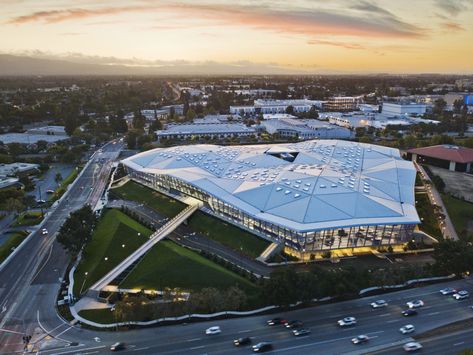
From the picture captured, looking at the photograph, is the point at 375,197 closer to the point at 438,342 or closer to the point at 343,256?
the point at 343,256

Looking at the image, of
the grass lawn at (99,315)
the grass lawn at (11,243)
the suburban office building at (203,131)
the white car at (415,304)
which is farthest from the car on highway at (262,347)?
the suburban office building at (203,131)

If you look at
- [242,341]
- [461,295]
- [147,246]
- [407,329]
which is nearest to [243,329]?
[242,341]

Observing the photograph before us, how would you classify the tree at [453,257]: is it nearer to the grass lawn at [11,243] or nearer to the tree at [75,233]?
the tree at [75,233]

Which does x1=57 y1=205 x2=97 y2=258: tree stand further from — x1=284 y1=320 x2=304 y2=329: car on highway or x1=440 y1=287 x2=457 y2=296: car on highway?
x1=440 y1=287 x2=457 y2=296: car on highway

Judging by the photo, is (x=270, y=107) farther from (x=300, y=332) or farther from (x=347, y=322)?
(x=300, y=332)

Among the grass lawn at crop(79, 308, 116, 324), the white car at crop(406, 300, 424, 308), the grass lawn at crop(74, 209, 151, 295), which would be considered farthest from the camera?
the grass lawn at crop(74, 209, 151, 295)

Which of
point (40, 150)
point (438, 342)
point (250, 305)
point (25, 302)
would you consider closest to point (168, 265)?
point (250, 305)

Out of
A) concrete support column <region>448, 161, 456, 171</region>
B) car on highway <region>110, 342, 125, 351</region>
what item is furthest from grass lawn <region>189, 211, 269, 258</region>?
concrete support column <region>448, 161, 456, 171</region>
